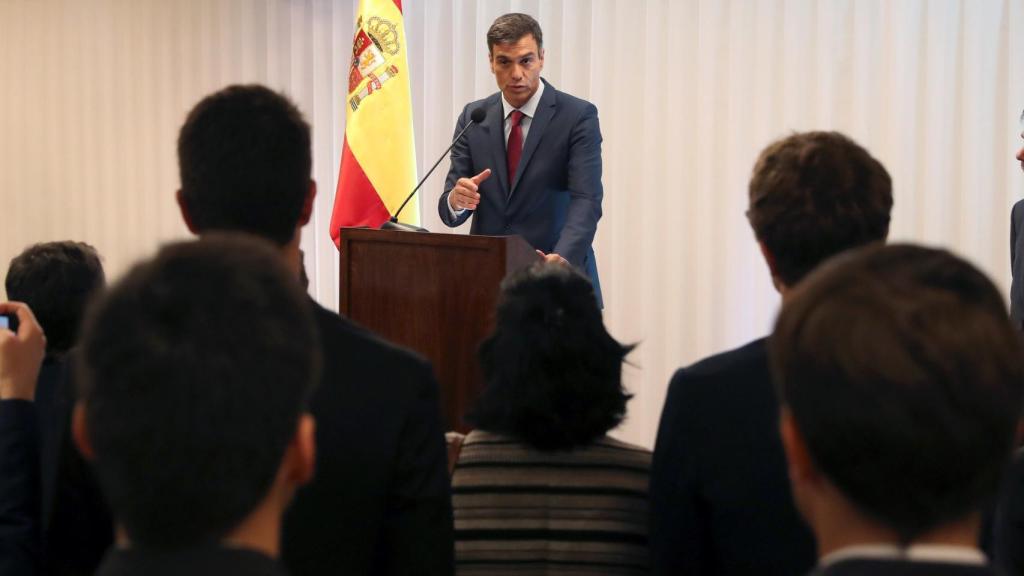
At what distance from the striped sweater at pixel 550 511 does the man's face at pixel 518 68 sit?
8.05 ft

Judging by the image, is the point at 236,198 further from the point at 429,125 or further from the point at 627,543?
the point at 429,125

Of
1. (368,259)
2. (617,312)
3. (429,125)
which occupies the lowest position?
(617,312)

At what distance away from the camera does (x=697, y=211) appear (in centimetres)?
551

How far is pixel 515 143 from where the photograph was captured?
13.5 feet

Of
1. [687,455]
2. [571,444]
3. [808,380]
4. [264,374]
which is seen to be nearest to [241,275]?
[264,374]

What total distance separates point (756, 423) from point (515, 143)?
2707mm

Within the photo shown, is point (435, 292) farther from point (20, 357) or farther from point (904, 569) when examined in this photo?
point (904, 569)

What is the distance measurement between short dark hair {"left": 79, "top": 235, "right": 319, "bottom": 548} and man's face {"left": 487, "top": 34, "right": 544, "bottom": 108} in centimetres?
329

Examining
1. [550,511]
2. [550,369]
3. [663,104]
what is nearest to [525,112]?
[663,104]

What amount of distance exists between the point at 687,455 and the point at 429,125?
14.8 feet

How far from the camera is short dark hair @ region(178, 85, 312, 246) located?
141 centimetres

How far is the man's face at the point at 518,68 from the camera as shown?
4078 mm

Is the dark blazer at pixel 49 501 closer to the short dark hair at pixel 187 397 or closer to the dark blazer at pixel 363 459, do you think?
the dark blazer at pixel 363 459

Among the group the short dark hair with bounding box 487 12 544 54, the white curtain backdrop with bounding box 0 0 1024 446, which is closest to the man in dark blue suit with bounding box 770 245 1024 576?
the short dark hair with bounding box 487 12 544 54
